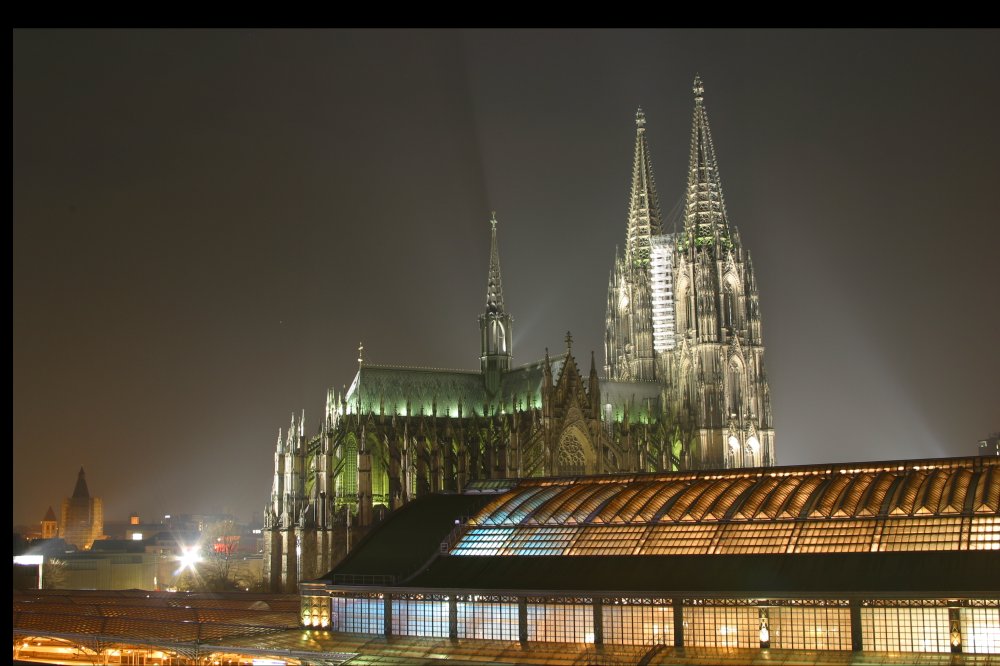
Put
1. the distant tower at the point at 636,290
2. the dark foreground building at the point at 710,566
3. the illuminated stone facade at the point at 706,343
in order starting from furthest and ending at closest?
the distant tower at the point at 636,290 → the illuminated stone facade at the point at 706,343 → the dark foreground building at the point at 710,566

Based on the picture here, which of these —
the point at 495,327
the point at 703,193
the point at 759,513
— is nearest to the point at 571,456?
the point at 495,327

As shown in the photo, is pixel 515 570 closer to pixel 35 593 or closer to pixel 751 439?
Result: pixel 35 593

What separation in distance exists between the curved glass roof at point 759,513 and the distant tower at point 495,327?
173 feet

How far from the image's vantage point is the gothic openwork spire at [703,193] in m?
125

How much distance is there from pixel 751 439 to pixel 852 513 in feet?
223

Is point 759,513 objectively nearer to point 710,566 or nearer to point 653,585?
point 710,566

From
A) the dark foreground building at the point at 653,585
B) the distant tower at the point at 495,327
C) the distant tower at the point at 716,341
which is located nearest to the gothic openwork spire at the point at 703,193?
the distant tower at the point at 716,341

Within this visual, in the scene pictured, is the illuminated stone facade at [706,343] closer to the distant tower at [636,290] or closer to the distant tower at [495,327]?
the distant tower at [636,290]

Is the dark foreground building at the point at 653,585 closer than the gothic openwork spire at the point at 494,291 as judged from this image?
Yes

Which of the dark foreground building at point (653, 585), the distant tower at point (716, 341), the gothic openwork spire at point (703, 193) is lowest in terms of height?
the dark foreground building at point (653, 585)

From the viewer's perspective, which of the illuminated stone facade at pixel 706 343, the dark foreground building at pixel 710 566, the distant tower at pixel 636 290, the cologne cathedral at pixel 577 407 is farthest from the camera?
the distant tower at pixel 636 290

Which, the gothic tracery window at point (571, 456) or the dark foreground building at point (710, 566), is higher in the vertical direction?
the gothic tracery window at point (571, 456)

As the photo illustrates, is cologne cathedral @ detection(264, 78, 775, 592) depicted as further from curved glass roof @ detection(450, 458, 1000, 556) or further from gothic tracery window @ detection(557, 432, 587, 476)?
curved glass roof @ detection(450, 458, 1000, 556)

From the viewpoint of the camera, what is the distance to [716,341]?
121812 mm
